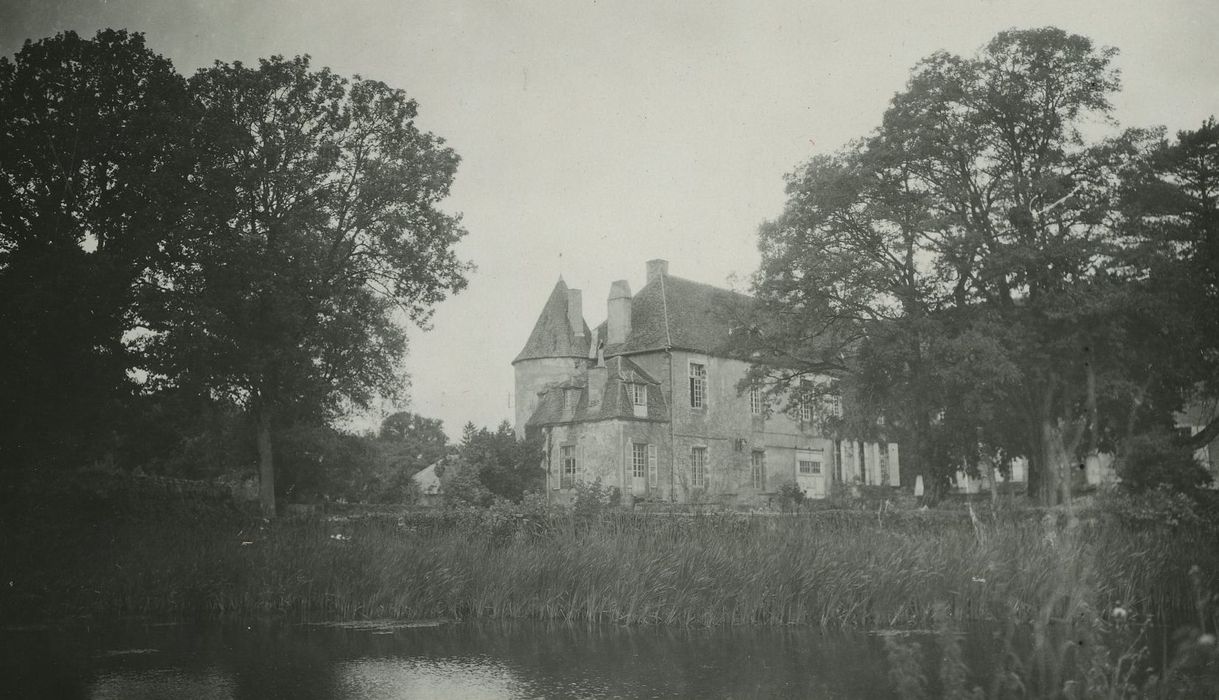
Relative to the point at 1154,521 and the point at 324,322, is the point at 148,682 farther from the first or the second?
the point at 324,322

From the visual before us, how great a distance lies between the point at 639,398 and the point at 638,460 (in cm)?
250

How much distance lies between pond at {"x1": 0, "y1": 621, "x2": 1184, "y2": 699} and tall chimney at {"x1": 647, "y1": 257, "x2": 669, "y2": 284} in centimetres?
2978

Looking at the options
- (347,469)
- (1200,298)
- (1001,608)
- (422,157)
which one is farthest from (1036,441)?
(347,469)

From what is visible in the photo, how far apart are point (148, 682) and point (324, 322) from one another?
17200 mm

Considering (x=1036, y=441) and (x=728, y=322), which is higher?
(x=728, y=322)

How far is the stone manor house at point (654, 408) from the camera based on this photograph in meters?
38.5

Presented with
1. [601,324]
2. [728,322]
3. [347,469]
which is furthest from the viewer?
[601,324]

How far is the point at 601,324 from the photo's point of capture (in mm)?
44094

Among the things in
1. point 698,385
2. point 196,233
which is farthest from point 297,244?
point 698,385

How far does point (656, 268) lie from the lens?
43.3 m

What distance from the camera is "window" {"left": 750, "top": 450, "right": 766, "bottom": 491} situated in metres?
42.7

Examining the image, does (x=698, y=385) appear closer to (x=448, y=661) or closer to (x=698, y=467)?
(x=698, y=467)

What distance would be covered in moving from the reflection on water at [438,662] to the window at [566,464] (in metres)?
24.8

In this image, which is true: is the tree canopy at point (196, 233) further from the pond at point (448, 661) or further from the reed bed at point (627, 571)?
the pond at point (448, 661)
